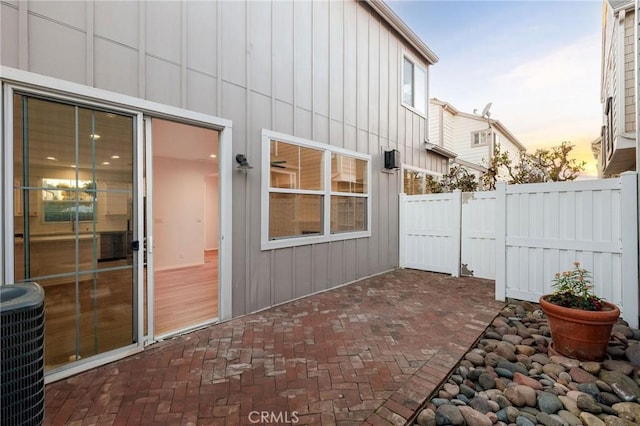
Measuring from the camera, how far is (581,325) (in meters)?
2.69

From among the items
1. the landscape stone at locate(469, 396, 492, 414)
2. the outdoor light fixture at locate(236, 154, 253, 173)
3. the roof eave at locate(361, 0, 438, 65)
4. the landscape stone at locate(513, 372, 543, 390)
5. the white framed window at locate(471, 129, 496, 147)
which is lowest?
the landscape stone at locate(469, 396, 492, 414)

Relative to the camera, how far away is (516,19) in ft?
21.3

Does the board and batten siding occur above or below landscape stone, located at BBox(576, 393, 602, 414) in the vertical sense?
above

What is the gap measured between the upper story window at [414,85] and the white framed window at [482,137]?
Answer: 23.5ft

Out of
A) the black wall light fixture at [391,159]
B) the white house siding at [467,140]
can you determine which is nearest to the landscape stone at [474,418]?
the black wall light fixture at [391,159]

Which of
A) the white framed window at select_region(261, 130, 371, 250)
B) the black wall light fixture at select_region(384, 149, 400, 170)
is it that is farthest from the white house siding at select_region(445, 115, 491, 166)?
the white framed window at select_region(261, 130, 371, 250)

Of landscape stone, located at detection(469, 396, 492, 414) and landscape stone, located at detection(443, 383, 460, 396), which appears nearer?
landscape stone, located at detection(469, 396, 492, 414)

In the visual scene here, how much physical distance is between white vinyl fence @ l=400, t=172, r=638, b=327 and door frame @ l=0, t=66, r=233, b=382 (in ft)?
13.8

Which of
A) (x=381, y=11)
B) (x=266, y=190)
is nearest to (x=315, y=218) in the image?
(x=266, y=190)

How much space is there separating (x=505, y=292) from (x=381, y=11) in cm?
619

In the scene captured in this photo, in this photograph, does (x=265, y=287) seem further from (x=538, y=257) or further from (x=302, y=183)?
(x=538, y=257)

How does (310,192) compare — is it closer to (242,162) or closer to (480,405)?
(242,162)

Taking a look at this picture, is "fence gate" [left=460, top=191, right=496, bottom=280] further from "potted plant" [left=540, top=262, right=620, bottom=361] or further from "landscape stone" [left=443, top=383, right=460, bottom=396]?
"landscape stone" [left=443, top=383, right=460, bottom=396]

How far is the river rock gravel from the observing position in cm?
201
